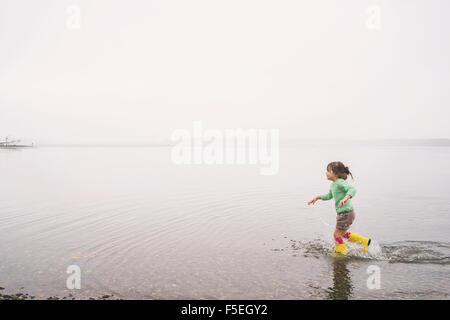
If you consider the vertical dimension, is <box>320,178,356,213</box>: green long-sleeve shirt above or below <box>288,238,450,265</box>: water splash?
above

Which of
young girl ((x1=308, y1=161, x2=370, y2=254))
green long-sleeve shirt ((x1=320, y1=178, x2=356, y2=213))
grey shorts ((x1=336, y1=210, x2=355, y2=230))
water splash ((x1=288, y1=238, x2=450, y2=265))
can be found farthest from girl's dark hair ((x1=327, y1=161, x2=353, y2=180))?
water splash ((x1=288, y1=238, x2=450, y2=265))

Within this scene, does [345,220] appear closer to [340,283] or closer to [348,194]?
[348,194]

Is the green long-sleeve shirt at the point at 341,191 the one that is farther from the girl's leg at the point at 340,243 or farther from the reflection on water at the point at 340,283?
the reflection on water at the point at 340,283

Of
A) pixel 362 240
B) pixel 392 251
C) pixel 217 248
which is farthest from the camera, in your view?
pixel 217 248

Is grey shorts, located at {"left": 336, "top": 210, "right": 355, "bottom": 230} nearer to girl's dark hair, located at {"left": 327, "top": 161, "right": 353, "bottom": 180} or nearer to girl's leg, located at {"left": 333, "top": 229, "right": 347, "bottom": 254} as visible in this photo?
girl's leg, located at {"left": 333, "top": 229, "right": 347, "bottom": 254}

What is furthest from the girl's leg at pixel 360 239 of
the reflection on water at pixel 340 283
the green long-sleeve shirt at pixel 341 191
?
the reflection on water at pixel 340 283

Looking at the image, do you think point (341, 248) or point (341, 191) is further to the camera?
point (341, 191)

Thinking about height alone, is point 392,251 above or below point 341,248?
below

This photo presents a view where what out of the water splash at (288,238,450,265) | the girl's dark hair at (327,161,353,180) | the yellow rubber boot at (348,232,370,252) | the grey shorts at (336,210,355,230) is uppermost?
the girl's dark hair at (327,161,353,180)

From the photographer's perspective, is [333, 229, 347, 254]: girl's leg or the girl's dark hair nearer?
[333, 229, 347, 254]: girl's leg

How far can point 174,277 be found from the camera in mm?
8078

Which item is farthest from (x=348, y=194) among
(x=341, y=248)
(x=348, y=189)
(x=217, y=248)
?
(x=217, y=248)

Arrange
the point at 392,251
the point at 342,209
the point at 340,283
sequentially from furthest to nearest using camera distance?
the point at 392,251
the point at 342,209
the point at 340,283
